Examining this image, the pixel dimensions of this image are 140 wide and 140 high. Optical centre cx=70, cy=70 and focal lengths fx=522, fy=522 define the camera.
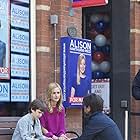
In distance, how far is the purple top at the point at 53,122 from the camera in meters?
7.96

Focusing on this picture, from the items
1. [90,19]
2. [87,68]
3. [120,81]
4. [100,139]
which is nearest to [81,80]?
[87,68]

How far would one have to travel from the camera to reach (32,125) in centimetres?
757

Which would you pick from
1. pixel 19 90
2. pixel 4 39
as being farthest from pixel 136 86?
pixel 4 39

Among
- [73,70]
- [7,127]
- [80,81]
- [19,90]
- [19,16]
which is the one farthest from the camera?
[80,81]

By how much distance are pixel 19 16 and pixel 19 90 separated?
1258 millimetres

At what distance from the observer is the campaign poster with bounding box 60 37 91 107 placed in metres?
9.25

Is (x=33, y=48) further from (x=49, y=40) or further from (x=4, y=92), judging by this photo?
(x=4, y=92)

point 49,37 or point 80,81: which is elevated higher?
point 49,37

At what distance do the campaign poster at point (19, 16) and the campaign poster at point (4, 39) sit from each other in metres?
0.12

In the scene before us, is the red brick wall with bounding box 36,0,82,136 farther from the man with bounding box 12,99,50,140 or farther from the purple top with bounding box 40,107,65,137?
the man with bounding box 12,99,50,140

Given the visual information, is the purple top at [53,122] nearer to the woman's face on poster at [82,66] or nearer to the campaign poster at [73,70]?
the campaign poster at [73,70]

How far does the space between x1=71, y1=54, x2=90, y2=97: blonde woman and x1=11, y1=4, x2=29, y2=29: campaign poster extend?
1.23m

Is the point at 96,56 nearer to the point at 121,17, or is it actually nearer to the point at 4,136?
the point at 121,17

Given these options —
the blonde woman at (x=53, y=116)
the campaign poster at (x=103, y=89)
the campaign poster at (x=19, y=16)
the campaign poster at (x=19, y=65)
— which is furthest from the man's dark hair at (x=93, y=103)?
the campaign poster at (x=103, y=89)
